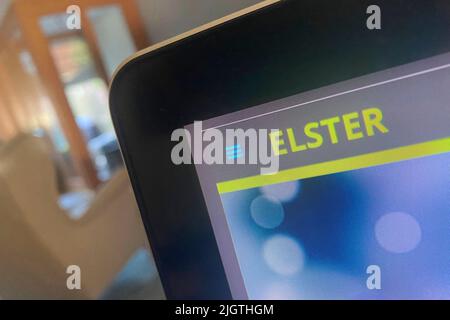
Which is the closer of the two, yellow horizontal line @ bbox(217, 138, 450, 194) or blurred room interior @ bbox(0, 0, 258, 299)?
yellow horizontal line @ bbox(217, 138, 450, 194)

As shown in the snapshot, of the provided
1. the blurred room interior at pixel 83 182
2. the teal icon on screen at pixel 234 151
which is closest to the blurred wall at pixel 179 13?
the blurred room interior at pixel 83 182

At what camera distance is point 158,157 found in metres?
0.36

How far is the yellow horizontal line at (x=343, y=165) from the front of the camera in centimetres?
28

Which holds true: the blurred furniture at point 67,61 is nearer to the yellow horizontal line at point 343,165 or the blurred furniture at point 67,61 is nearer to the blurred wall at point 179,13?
the blurred wall at point 179,13

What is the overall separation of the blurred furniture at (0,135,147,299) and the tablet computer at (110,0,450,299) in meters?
0.43

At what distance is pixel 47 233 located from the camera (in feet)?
3.14

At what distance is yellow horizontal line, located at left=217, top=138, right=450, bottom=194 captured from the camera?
28cm

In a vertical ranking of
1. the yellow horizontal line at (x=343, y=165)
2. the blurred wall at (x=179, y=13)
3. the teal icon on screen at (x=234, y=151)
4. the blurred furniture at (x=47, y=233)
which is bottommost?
the blurred furniture at (x=47, y=233)

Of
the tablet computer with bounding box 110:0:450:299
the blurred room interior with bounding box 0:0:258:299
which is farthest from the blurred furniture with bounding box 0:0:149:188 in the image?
the tablet computer with bounding box 110:0:450:299

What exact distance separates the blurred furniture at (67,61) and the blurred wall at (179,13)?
14mm

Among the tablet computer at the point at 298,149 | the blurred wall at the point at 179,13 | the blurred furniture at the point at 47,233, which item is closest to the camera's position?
the tablet computer at the point at 298,149

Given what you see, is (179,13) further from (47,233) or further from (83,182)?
(83,182)

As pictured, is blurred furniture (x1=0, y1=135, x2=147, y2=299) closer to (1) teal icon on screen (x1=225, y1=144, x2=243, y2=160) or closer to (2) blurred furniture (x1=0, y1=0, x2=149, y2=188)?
(2) blurred furniture (x1=0, y1=0, x2=149, y2=188)
